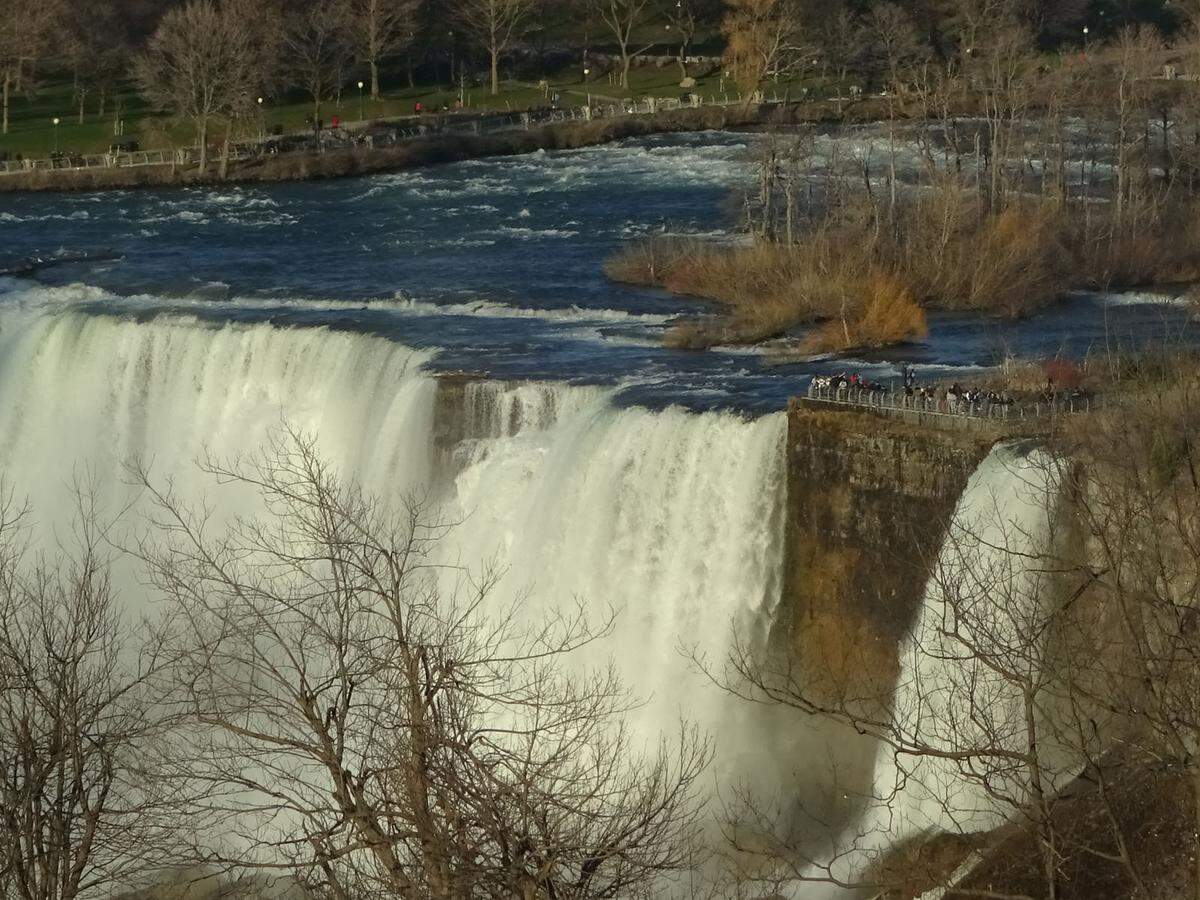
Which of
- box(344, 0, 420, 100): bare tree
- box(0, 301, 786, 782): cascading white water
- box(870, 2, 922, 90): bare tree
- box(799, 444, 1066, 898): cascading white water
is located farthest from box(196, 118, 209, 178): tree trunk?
box(799, 444, 1066, 898): cascading white water

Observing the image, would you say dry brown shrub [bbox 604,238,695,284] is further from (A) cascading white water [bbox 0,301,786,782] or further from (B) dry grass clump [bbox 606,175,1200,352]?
(A) cascading white water [bbox 0,301,786,782]

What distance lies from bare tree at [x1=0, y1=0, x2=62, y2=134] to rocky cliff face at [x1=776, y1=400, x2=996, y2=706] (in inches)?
2184

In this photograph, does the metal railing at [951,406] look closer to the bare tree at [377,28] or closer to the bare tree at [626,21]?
the bare tree at [377,28]

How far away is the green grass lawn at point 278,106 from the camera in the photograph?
70938 mm

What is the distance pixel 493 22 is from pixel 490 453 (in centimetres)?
5099

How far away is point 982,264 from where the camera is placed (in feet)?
124

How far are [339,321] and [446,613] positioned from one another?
11066 millimetres

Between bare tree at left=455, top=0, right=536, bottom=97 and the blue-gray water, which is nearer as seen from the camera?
the blue-gray water

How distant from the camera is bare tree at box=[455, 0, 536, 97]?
256ft

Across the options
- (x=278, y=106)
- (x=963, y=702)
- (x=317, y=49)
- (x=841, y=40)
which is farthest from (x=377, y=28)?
(x=963, y=702)

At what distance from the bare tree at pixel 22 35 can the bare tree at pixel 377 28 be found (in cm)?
1157

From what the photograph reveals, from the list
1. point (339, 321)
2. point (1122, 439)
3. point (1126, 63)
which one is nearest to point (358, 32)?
point (1126, 63)

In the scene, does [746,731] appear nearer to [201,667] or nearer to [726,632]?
[726,632]

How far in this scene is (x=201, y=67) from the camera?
66.9 metres
